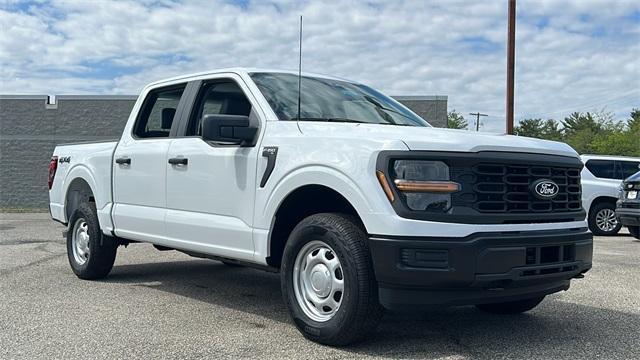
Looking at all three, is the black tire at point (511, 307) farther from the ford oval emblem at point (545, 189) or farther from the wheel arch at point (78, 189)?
the wheel arch at point (78, 189)

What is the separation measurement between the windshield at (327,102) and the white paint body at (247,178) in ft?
0.47

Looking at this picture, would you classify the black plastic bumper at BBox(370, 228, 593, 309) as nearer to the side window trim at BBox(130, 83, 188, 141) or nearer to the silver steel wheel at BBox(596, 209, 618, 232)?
the side window trim at BBox(130, 83, 188, 141)

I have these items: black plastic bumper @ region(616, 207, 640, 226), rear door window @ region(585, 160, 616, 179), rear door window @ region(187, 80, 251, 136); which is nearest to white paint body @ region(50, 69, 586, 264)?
rear door window @ region(187, 80, 251, 136)

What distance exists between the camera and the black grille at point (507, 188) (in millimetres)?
4066

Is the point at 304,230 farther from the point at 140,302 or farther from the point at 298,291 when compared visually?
the point at 140,302

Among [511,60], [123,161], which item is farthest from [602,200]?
[123,161]

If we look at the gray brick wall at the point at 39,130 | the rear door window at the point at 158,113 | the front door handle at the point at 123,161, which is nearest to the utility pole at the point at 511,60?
the rear door window at the point at 158,113

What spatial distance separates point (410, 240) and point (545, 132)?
8066cm

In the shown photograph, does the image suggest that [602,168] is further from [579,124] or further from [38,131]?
[579,124]

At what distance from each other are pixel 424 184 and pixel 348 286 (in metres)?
0.79

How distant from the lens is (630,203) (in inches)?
474

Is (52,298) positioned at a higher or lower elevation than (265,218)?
lower

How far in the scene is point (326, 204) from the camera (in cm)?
479

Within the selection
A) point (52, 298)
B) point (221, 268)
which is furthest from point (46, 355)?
point (221, 268)
